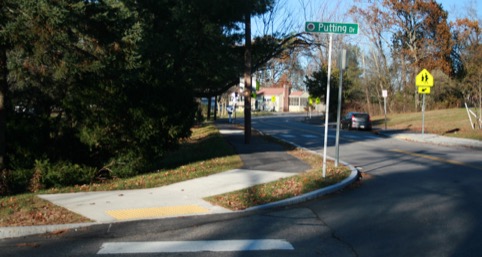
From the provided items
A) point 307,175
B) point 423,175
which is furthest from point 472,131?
point 307,175

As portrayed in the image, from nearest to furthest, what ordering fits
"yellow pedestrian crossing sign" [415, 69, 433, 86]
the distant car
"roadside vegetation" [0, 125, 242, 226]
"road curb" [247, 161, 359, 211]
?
1. "roadside vegetation" [0, 125, 242, 226]
2. "road curb" [247, 161, 359, 211]
3. "yellow pedestrian crossing sign" [415, 69, 433, 86]
4. the distant car

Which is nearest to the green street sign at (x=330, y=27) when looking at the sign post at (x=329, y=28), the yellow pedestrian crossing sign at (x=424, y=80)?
the sign post at (x=329, y=28)

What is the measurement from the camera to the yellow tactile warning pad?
7707 mm

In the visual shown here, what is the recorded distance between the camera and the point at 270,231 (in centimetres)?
700

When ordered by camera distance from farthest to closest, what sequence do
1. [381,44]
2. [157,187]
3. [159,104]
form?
[381,44] → [159,104] → [157,187]

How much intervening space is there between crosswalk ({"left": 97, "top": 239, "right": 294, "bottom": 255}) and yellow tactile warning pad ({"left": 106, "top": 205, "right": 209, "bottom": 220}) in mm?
1303

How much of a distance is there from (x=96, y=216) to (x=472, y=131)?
25.5m

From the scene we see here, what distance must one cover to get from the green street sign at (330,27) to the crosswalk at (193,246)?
5.46 m

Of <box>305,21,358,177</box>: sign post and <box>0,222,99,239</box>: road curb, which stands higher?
<box>305,21,358,177</box>: sign post

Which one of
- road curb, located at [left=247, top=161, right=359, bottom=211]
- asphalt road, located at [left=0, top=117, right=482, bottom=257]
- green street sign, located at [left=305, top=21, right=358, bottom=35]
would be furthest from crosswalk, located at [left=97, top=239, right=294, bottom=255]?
green street sign, located at [left=305, top=21, right=358, bottom=35]

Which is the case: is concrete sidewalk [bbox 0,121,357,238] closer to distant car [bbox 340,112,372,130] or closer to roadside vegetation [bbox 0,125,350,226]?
roadside vegetation [bbox 0,125,350,226]

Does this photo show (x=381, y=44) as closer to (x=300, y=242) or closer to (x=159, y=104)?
(x=159, y=104)

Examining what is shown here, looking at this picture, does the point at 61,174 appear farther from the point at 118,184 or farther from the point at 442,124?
the point at 442,124

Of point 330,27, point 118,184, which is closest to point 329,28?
point 330,27
